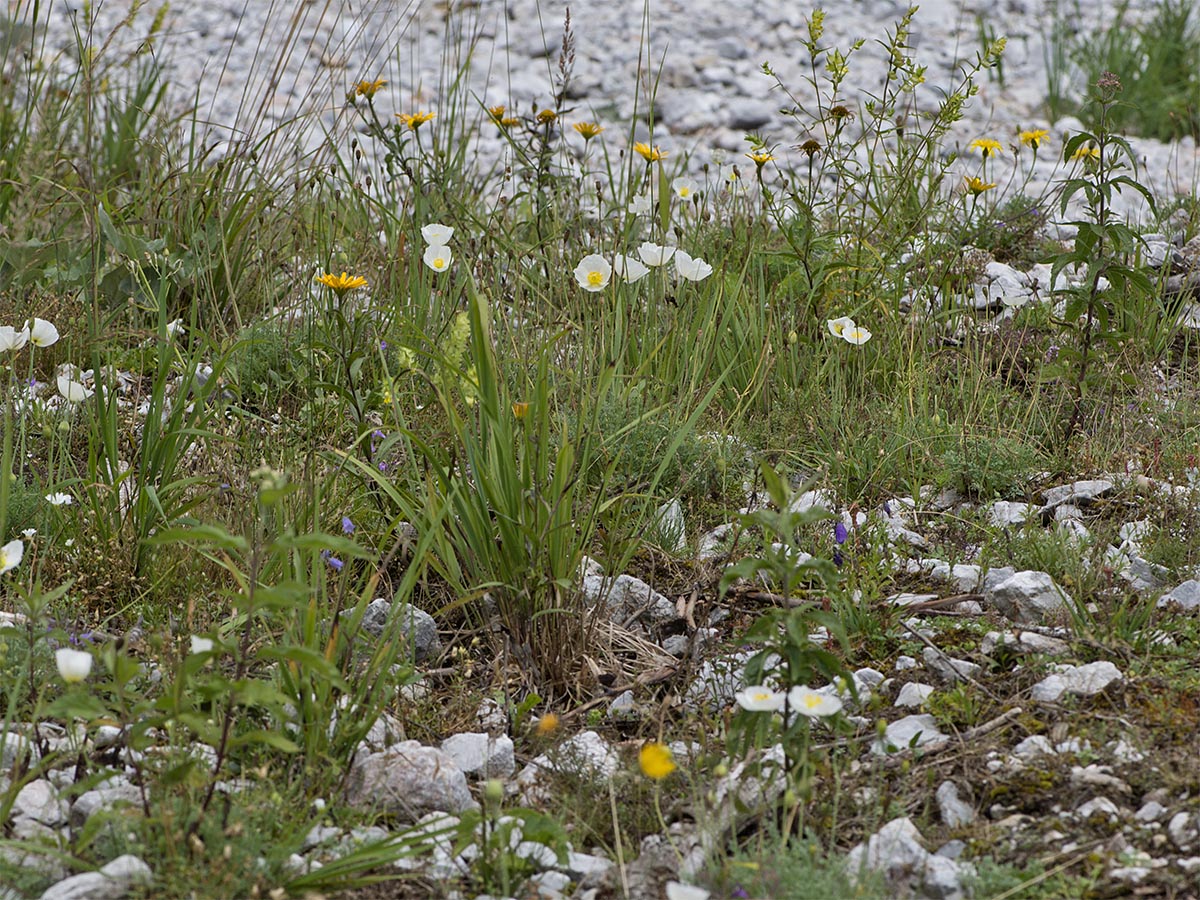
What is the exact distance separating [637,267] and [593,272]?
138 millimetres

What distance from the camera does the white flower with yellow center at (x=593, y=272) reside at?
2.87m

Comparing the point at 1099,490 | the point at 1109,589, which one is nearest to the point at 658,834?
the point at 1109,589

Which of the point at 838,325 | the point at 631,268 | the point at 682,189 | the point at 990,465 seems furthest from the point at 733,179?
the point at 990,465

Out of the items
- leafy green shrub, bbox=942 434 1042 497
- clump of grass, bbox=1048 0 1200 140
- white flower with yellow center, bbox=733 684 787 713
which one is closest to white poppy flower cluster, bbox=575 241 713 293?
leafy green shrub, bbox=942 434 1042 497

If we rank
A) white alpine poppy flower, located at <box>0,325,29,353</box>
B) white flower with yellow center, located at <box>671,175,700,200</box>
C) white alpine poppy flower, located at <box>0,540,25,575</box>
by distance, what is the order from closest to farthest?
A: white alpine poppy flower, located at <box>0,540,25,575</box> < white alpine poppy flower, located at <box>0,325,29,353</box> < white flower with yellow center, located at <box>671,175,700,200</box>

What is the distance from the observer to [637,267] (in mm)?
2789

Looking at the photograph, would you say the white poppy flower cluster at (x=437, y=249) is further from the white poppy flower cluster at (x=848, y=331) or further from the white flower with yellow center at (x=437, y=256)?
the white poppy flower cluster at (x=848, y=331)

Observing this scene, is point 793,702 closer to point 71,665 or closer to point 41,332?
point 71,665

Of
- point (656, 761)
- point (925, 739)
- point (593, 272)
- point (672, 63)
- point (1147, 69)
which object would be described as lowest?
point (925, 739)

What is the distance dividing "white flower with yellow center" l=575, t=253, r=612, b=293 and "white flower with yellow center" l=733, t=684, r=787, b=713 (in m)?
1.32

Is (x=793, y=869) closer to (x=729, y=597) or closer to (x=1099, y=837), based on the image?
(x=1099, y=837)

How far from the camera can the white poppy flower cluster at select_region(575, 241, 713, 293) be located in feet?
9.21

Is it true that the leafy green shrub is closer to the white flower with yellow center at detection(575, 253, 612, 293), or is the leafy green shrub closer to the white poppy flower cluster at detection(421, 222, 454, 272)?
the white flower with yellow center at detection(575, 253, 612, 293)

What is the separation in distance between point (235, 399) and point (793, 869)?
2.00 m
